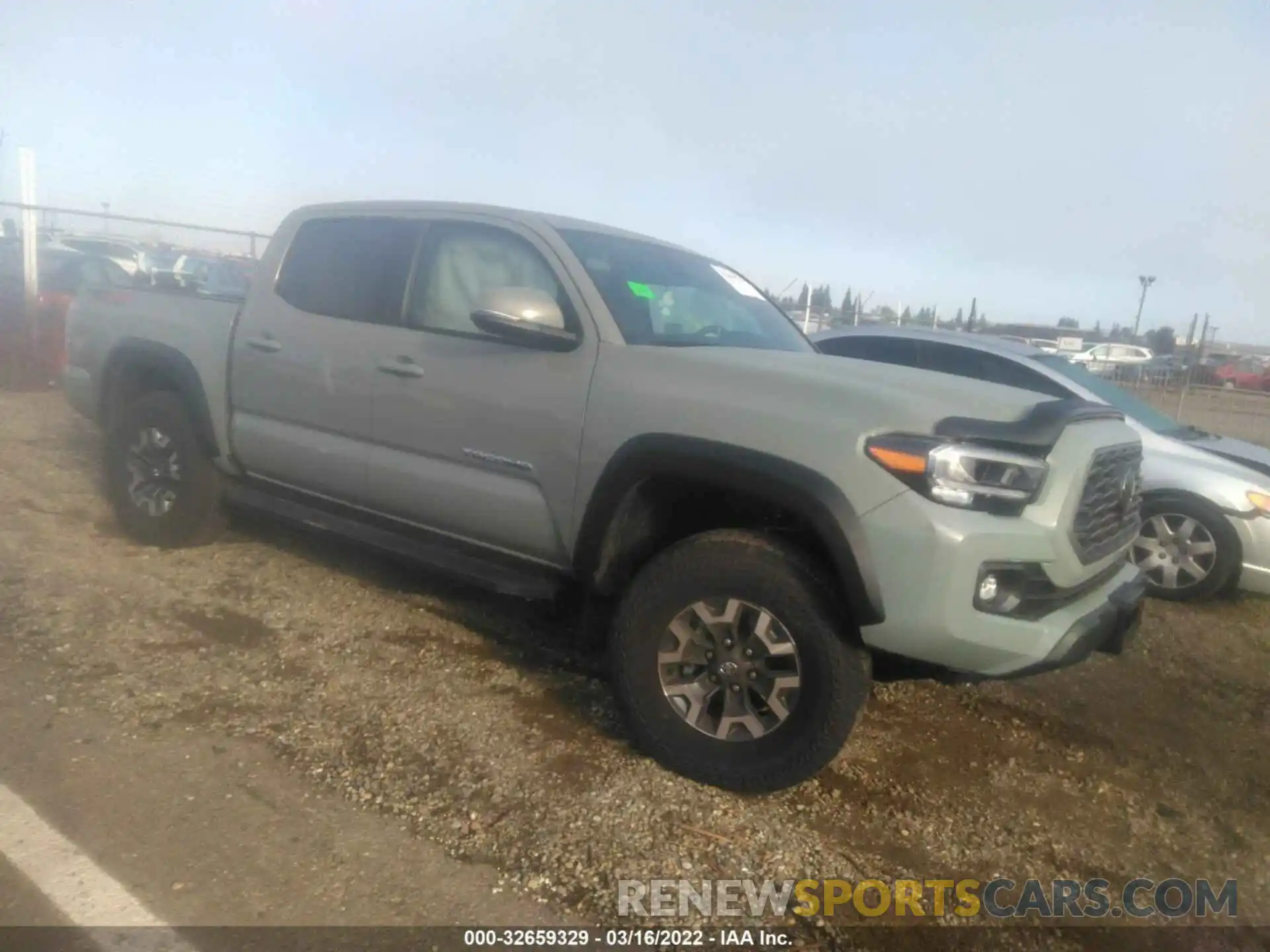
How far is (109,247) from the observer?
1661 cm

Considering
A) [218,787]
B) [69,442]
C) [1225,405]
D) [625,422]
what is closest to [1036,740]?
[625,422]

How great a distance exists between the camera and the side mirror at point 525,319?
358 centimetres

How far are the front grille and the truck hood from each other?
0.32 metres

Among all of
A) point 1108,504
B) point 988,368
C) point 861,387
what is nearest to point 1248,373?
point 988,368

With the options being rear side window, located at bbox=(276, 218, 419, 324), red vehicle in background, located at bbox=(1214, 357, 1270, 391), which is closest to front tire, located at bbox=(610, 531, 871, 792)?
rear side window, located at bbox=(276, 218, 419, 324)

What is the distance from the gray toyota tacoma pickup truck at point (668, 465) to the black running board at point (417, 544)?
0.5 inches

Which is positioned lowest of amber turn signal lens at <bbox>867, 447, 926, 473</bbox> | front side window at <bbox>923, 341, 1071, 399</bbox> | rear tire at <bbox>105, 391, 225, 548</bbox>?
rear tire at <bbox>105, 391, 225, 548</bbox>

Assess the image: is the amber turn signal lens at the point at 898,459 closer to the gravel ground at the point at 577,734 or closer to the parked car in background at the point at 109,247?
the gravel ground at the point at 577,734

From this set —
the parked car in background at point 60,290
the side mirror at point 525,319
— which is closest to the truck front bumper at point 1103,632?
the side mirror at point 525,319

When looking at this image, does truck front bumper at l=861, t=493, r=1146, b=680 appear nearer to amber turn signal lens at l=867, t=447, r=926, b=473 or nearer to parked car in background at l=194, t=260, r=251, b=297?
amber turn signal lens at l=867, t=447, r=926, b=473

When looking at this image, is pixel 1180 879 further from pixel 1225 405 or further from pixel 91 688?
pixel 1225 405

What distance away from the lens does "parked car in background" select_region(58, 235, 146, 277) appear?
15.7 m

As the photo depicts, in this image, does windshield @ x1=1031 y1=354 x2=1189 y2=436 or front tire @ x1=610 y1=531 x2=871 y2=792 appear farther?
windshield @ x1=1031 y1=354 x2=1189 y2=436

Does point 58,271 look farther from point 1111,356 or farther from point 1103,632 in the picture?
point 1111,356
